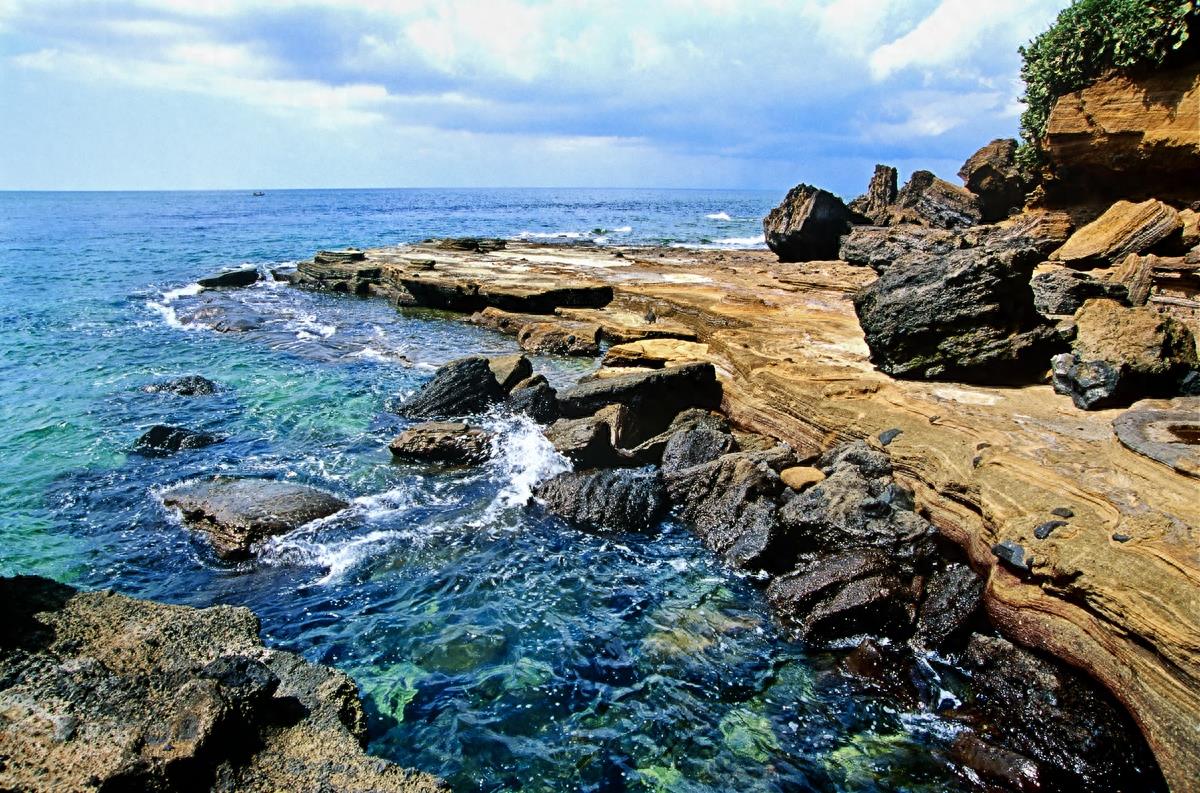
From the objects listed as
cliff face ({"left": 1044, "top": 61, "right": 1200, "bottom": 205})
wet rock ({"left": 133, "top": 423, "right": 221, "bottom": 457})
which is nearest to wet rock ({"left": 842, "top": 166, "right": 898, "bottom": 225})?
cliff face ({"left": 1044, "top": 61, "right": 1200, "bottom": 205})

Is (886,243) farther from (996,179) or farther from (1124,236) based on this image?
(1124,236)

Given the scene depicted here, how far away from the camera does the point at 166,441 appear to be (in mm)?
14172

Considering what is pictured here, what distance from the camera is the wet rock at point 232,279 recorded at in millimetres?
36250

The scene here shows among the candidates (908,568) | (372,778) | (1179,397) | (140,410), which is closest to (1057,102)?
(1179,397)

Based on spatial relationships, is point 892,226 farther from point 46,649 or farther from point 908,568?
point 46,649

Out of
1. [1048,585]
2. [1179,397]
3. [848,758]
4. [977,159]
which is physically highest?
[977,159]

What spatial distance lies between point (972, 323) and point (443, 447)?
408 inches

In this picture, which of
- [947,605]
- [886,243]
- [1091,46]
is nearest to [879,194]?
[886,243]

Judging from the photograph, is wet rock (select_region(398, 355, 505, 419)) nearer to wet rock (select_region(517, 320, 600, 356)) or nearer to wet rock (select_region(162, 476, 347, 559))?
wet rock (select_region(162, 476, 347, 559))

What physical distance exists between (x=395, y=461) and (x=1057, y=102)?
967 inches

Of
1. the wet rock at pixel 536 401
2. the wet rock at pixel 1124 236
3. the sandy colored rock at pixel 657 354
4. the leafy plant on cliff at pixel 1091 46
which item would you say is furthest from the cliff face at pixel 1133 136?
the wet rock at pixel 536 401

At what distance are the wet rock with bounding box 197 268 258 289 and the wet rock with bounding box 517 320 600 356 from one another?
21.8 meters

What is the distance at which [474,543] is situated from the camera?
10656 millimetres

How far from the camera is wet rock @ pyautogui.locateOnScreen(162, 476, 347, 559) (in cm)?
1025
